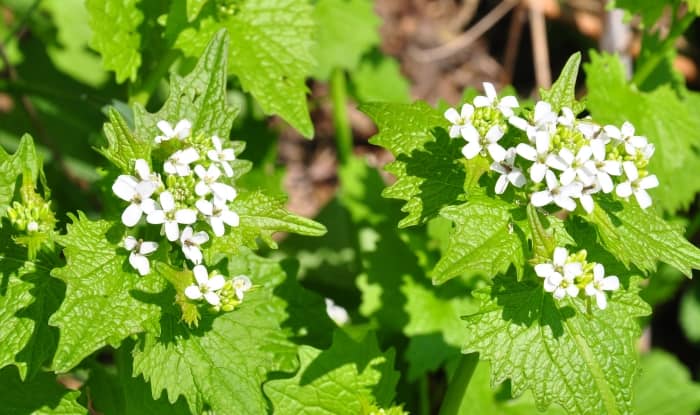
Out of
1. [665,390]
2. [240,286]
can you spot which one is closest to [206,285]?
[240,286]

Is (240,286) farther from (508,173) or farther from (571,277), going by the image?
(571,277)

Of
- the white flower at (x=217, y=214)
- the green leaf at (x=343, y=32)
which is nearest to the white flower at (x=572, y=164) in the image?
the white flower at (x=217, y=214)

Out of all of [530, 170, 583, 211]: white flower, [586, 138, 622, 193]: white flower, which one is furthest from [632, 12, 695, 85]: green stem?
[530, 170, 583, 211]: white flower

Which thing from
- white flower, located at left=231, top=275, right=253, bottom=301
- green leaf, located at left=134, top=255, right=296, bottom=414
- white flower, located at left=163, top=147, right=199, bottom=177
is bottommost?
green leaf, located at left=134, top=255, right=296, bottom=414

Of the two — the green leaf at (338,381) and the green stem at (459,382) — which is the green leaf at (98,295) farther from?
the green stem at (459,382)

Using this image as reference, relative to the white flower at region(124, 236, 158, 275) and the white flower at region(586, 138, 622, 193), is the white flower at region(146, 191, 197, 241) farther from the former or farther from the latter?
the white flower at region(586, 138, 622, 193)
